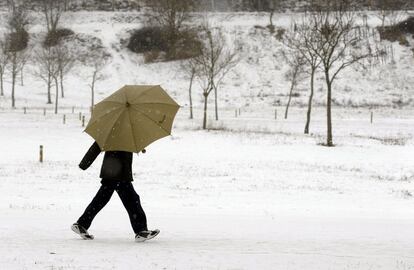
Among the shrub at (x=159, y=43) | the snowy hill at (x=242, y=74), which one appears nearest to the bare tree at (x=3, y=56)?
the snowy hill at (x=242, y=74)

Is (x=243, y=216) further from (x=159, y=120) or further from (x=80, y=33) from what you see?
(x=80, y=33)

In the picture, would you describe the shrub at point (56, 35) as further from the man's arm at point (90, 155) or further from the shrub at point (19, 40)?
the man's arm at point (90, 155)

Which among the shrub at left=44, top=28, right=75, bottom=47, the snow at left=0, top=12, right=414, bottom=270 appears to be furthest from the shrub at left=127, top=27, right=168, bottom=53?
the snow at left=0, top=12, right=414, bottom=270

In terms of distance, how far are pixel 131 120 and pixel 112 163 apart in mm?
613

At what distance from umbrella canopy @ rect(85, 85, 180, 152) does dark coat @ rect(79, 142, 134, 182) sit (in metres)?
0.17

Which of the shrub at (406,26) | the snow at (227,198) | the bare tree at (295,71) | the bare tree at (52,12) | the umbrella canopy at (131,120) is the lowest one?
the snow at (227,198)

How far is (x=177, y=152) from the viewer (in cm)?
2312

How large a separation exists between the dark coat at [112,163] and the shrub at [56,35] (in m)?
61.4

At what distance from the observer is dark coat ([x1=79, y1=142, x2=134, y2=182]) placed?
6.29 m

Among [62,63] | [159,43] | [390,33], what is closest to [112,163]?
[62,63]

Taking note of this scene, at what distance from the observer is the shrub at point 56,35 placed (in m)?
64.4

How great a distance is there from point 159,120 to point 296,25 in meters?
60.9

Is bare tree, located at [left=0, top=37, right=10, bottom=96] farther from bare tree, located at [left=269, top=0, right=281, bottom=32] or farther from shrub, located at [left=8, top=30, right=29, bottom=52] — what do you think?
bare tree, located at [left=269, top=0, right=281, bottom=32]

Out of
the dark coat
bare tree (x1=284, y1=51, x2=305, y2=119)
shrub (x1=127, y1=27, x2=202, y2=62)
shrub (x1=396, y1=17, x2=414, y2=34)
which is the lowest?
the dark coat
